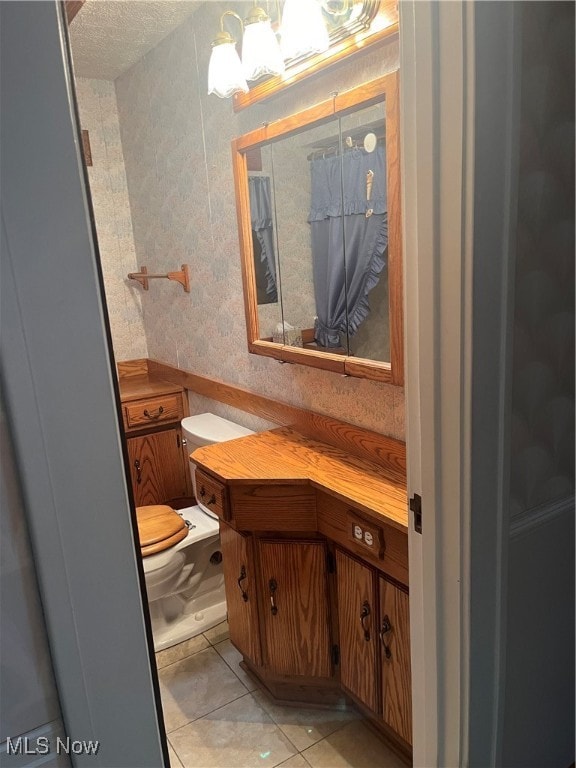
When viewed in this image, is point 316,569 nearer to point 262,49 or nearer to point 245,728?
point 245,728

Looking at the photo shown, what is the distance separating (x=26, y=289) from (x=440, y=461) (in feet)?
2.40

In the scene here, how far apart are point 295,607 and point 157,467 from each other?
1240 millimetres

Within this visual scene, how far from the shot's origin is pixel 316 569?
1665 mm

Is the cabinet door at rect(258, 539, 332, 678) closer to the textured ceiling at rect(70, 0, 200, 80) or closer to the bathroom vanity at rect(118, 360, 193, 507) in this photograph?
the bathroom vanity at rect(118, 360, 193, 507)

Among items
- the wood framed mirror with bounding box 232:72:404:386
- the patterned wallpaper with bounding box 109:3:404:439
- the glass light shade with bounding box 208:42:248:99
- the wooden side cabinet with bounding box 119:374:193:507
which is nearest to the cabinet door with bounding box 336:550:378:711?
the patterned wallpaper with bounding box 109:3:404:439

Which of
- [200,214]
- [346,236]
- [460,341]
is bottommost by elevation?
[460,341]

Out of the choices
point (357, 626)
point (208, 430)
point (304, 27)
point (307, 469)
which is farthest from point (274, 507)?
point (304, 27)

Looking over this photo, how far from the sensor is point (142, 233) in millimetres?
2844

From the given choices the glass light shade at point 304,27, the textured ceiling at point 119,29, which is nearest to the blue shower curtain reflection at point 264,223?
the glass light shade at point 304,27

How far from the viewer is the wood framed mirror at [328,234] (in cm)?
145

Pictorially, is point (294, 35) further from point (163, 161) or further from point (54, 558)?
point (54, 558)

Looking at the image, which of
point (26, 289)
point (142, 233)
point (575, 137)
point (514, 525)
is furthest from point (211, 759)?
point (142, 233)

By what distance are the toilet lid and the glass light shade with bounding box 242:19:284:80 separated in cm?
153

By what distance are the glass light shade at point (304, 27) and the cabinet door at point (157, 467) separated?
71.4 inches
